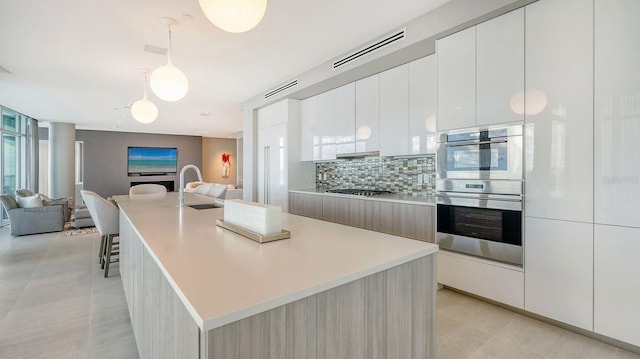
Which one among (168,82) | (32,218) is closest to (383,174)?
(168,82)

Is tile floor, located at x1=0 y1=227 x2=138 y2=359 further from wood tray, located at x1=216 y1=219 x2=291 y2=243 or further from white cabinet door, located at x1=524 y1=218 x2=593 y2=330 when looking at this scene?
white cabinet door, located at x1=524 y1=218 x2=593 y2=330

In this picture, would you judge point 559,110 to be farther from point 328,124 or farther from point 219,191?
point 219,191

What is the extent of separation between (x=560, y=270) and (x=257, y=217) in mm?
2155

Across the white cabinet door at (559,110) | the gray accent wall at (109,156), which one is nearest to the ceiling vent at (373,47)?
the white cabinet door at (559,110)

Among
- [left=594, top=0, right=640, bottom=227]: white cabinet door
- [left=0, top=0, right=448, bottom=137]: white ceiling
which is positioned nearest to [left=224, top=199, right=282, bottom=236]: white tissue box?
[left=0, top=0, right=448, bottom=137]: white ceiling

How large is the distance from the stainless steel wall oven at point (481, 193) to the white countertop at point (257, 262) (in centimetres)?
140

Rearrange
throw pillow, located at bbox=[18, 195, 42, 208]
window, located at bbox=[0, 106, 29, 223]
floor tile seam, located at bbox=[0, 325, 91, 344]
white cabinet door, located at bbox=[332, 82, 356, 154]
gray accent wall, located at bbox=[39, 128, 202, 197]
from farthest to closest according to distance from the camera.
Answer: gray accent wall, located at bbox=[39, 128, 202, 197] < window, located at bbox=[0, 106, 29, 223] < throw pillow, located at bbox=[18, 195, 42, 208] < white cabinet door, located at bbox=[332, 82, 356, 154] < floor tile seam, located at bbox=[0, 325, 91, 344]

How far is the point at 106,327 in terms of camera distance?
2314 mm

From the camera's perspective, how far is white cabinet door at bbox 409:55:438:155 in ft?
10.1

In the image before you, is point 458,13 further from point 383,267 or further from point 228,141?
point 228,141

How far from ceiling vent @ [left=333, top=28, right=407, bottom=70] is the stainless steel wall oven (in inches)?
41.6

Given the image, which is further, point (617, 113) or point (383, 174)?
point (383, 174)

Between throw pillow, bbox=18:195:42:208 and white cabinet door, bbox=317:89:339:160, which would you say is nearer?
white cabinet door, bbox=317:89:339:160

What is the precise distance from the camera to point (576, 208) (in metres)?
2.05
